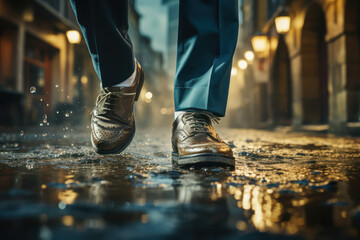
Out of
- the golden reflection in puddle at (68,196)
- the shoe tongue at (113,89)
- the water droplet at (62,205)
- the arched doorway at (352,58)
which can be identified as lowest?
the water droplet at (62,205)

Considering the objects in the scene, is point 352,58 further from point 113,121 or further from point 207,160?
point 207,160

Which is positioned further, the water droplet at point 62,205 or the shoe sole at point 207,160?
the shoe sole at point 207,160

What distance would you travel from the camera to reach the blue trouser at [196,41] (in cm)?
190

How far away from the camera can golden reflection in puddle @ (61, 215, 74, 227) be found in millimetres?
683

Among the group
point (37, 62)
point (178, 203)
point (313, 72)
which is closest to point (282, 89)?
point (313, 72)

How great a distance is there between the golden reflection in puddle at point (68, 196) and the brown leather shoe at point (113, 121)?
3.00 ft

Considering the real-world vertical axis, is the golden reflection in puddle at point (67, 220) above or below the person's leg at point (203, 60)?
below

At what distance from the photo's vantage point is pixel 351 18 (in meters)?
7.26

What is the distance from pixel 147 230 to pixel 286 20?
959 centimetres

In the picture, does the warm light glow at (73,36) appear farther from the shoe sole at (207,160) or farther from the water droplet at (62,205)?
the water droplet at (62,205)

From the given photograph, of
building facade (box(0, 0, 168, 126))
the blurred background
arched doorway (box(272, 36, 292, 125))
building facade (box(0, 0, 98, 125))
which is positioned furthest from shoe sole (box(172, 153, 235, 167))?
arched doorway (box(272, 36, 292, 125))

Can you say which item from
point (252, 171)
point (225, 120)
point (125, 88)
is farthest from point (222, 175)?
point (225, 120)

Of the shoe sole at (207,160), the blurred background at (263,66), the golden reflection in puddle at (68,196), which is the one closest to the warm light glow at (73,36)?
the blurred background at (263,66)

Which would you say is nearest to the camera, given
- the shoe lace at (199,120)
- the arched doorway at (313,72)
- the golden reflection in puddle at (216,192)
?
the golden reflection in puddle at (216,192)
